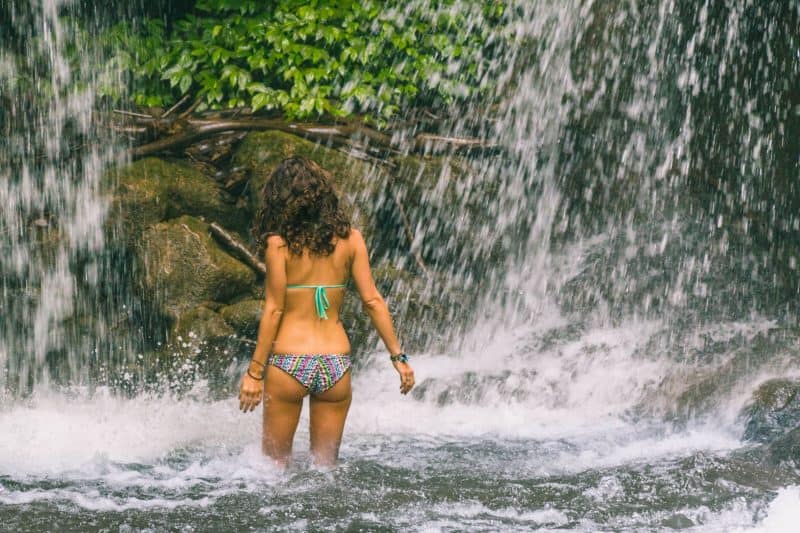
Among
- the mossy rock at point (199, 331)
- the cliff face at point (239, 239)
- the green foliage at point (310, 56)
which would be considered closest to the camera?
the mossy rock at point (199, 331)

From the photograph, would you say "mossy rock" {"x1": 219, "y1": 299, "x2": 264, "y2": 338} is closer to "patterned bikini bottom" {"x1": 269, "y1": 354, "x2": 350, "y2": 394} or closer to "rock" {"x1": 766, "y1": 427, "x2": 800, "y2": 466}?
"patterned bikini bottom" {"x1": 269, "y1": 354, "x2": 350, "y2": 394}

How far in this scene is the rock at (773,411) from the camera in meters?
6.53

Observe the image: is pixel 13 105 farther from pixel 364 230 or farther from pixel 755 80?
pixel 755 80

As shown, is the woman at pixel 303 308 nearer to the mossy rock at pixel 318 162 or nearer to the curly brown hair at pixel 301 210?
the curly brown hair at pixel 301 210

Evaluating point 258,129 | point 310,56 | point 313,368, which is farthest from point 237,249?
point 313,368

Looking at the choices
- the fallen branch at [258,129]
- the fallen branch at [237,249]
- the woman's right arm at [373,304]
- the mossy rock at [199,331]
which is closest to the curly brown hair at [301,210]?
the woman's right arm at [373,304]

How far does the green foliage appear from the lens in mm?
9680

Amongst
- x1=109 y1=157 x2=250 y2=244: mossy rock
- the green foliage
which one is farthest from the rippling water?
the green foliage

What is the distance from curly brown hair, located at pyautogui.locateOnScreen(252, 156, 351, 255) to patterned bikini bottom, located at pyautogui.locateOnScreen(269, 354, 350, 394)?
1.91ft

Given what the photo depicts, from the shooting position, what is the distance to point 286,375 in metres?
5.26

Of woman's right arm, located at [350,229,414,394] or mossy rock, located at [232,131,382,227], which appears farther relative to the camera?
mossy rock, located at [232,131,382,227]

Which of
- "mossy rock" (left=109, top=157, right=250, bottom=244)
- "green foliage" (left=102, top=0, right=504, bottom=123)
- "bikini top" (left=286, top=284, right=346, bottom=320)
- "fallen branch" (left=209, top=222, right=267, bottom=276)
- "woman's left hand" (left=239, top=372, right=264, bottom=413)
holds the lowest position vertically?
"woman's left hand" (left=239, top=372, right=264, bottom=413)

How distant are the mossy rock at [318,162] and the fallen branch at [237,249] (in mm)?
399

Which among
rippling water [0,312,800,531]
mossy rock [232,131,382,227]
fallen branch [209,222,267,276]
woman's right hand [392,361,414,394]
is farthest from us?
mossy rock [232,131,382,227]
